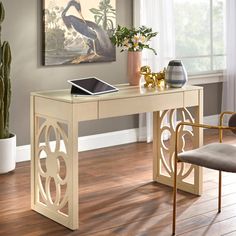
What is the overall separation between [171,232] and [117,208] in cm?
55

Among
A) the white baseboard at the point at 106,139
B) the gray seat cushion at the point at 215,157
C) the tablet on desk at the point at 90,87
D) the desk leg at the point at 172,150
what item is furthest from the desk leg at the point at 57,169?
the white baseboard at the point at 106,139

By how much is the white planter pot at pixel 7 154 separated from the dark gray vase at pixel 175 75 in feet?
4.73

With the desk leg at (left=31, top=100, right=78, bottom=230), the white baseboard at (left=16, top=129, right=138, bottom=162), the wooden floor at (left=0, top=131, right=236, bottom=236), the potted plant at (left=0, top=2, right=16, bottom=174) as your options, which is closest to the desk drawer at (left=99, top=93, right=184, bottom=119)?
the desk leg at (left=31, top=100, right=78, bottom=230)

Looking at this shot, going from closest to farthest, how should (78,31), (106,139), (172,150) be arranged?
(172,150), (78,31), (106,139)

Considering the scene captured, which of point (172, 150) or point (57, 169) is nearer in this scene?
point (57, 169)

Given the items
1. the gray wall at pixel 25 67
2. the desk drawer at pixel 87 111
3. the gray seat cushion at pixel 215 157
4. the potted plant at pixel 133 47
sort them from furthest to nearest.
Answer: the gray wall at pixel 25 67 → the potted plant at pixel 133 47 → the desk drawer at pixel 87 111 → the gray seat cushion at pixel 215 157

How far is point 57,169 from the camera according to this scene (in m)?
3.47

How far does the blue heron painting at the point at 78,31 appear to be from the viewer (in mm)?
5008

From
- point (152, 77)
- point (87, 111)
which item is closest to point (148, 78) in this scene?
point (152, 77)

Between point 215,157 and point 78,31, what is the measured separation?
2476mm

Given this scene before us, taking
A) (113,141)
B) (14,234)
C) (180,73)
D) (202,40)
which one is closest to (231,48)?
(202,40)

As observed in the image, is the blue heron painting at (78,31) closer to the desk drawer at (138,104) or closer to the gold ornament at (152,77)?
the gold ornament at (152,77)

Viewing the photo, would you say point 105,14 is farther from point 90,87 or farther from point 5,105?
point 90,87

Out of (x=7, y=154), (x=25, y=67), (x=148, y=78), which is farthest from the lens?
(x=25, y=67)
